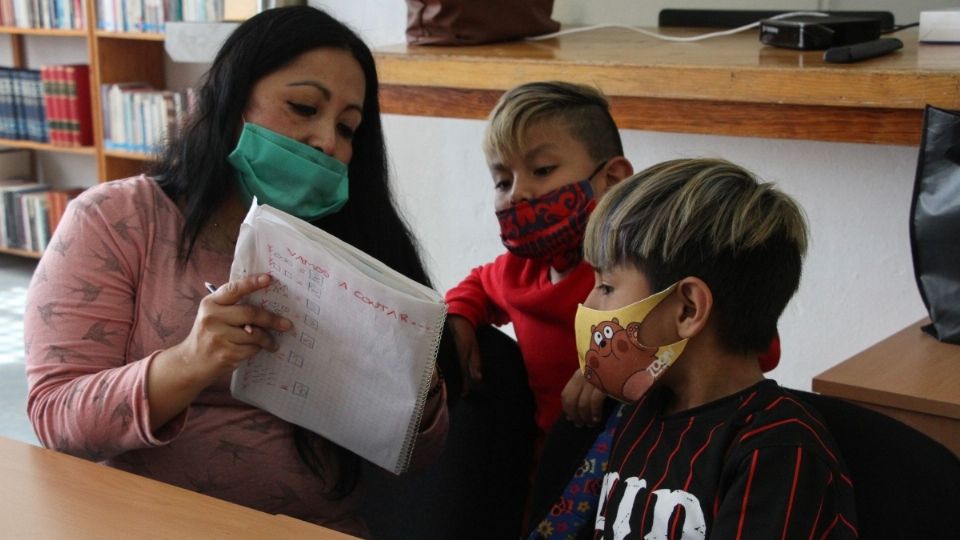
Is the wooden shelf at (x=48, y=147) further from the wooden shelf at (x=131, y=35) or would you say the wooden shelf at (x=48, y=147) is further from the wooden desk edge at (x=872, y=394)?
the wooden desk edge at (x=872, y=394)

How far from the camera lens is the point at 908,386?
132 cm

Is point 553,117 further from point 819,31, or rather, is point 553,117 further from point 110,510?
point 110,510

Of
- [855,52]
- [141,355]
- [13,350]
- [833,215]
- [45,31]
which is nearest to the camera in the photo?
[141,355]

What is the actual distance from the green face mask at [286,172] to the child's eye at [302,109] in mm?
43

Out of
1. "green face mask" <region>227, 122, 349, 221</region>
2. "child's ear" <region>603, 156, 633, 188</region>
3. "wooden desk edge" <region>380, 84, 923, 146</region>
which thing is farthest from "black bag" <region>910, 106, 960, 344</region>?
"green face mask" <region>227, 122, 349, 221</region>

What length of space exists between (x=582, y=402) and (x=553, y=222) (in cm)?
32

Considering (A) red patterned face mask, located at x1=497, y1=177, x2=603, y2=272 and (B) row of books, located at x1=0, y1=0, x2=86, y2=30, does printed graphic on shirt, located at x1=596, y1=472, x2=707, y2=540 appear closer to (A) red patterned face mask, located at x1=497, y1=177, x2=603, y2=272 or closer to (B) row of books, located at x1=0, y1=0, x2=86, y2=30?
(A) red patterned face mask, located at x1=497, y1=177, x2=603, y2=272

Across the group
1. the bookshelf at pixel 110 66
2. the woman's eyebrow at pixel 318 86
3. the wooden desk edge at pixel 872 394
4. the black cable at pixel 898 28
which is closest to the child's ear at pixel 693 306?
the wooden desk edge at pixel 872 394

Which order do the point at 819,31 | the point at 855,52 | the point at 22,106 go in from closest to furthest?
the point at 855,52 < the point at 819,31 < the point at 22,106

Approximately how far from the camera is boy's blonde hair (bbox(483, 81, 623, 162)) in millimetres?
1527

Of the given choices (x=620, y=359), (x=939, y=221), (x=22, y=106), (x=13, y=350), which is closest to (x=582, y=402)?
(x=620, y=359)

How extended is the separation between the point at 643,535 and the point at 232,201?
2.23 feet

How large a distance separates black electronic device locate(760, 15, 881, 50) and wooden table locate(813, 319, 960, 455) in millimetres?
657

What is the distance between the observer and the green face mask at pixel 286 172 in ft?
4.29
